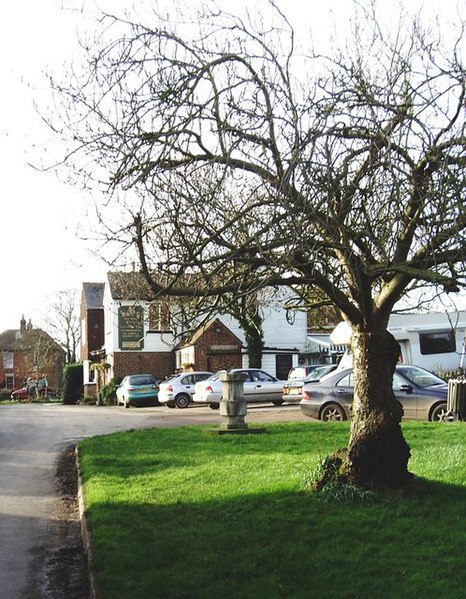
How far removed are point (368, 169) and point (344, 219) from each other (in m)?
0.52

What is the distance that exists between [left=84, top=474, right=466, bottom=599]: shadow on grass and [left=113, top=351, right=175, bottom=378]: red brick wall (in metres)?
39.7

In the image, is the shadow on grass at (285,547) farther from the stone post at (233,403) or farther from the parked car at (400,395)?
the parked car at (400,395)

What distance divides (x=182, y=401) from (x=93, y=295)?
2658 cm

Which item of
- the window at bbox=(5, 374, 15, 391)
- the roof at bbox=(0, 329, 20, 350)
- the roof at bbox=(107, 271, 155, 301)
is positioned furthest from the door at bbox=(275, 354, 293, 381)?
the roof at bbox=(0, 329, 20, 350)

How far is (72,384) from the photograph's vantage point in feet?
194

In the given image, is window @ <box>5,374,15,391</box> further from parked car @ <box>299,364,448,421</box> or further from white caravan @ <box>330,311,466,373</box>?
parked car @ <box>299,364,448,421</box>

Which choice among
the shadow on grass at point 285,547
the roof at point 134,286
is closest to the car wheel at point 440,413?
the shadow on grass at point 285,547

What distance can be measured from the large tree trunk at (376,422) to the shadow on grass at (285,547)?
31 cm

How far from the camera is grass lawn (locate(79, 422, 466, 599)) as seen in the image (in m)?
6.23

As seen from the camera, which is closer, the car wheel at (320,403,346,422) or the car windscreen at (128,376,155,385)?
the car wheel at (320,403,346,422)

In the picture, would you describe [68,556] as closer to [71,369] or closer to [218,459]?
[218,459]

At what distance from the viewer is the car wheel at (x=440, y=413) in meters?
19.3

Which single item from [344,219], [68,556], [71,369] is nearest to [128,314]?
[68,556]

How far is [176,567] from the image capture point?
689 cm
